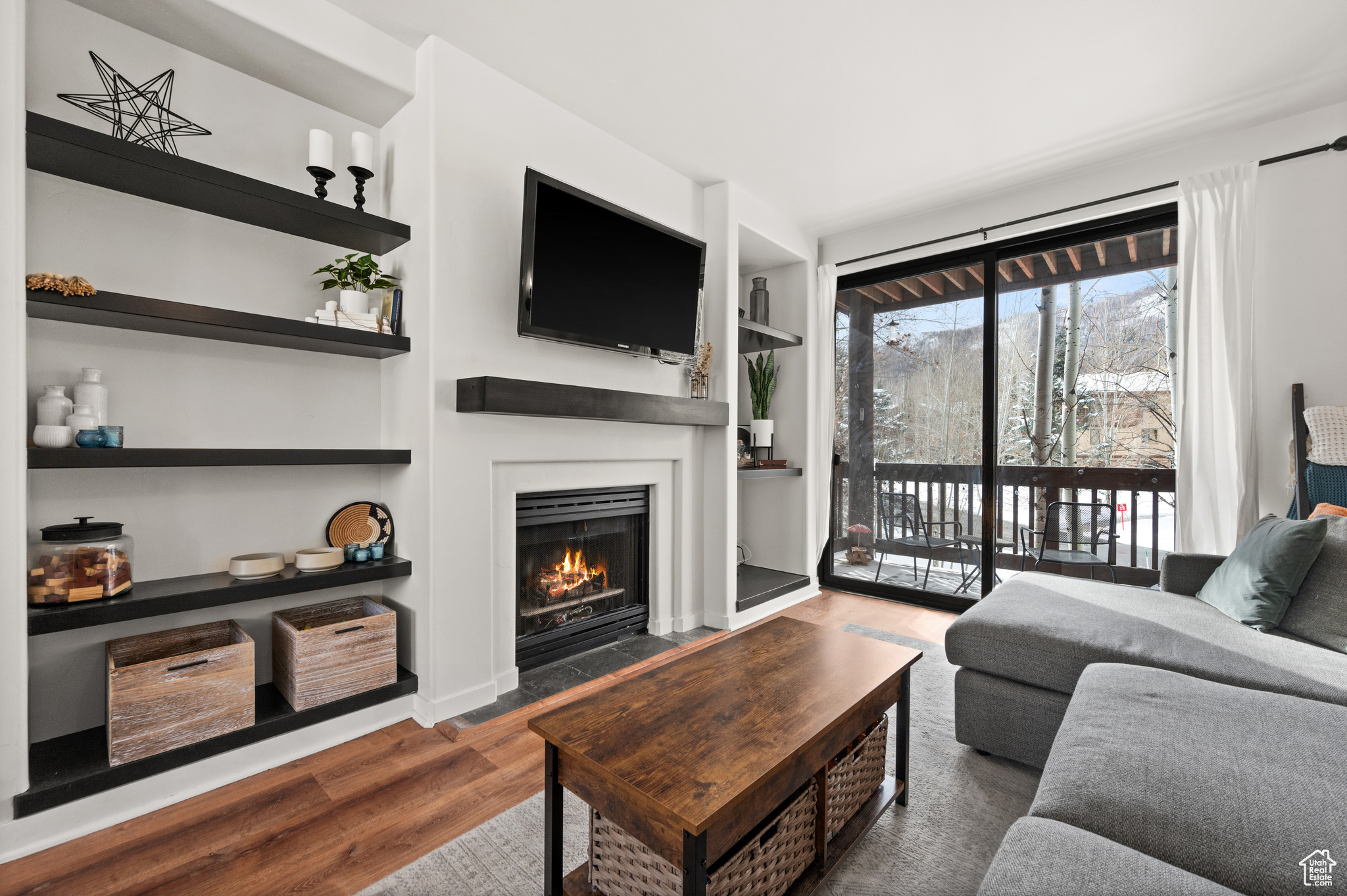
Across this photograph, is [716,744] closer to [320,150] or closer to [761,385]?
[320,150]

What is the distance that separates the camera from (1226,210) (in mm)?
2717

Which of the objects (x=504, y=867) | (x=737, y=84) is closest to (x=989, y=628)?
Result: (x=504, y=867)

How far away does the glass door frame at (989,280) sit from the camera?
3.15 meters

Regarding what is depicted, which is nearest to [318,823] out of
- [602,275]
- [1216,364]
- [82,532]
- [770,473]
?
[82,532]

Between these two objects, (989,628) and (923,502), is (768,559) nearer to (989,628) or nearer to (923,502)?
(923,502)

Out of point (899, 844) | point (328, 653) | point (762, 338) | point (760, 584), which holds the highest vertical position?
point (762, 338)

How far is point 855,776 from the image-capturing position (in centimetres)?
154

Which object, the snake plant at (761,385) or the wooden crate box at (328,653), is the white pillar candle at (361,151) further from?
the snake plant at (761,385)

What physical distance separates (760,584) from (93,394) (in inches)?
126

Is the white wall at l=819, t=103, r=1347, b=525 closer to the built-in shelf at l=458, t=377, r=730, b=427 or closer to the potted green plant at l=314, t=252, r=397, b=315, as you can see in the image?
the built-in shelf at l=458, t=377, r=730, b=427

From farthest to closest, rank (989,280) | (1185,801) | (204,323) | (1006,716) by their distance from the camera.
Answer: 1. (989,280)
2. (1006,716)
3. (204,323)
4. (1185,801)

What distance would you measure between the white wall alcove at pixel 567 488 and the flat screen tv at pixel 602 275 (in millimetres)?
584

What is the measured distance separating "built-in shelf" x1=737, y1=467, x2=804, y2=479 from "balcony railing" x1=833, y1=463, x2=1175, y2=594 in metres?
0.40

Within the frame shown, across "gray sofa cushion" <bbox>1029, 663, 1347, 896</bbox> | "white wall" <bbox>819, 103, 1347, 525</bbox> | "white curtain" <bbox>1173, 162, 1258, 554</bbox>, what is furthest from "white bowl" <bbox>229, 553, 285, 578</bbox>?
"white wall" <bbox>819, 103, 1347, 525</bbox>
